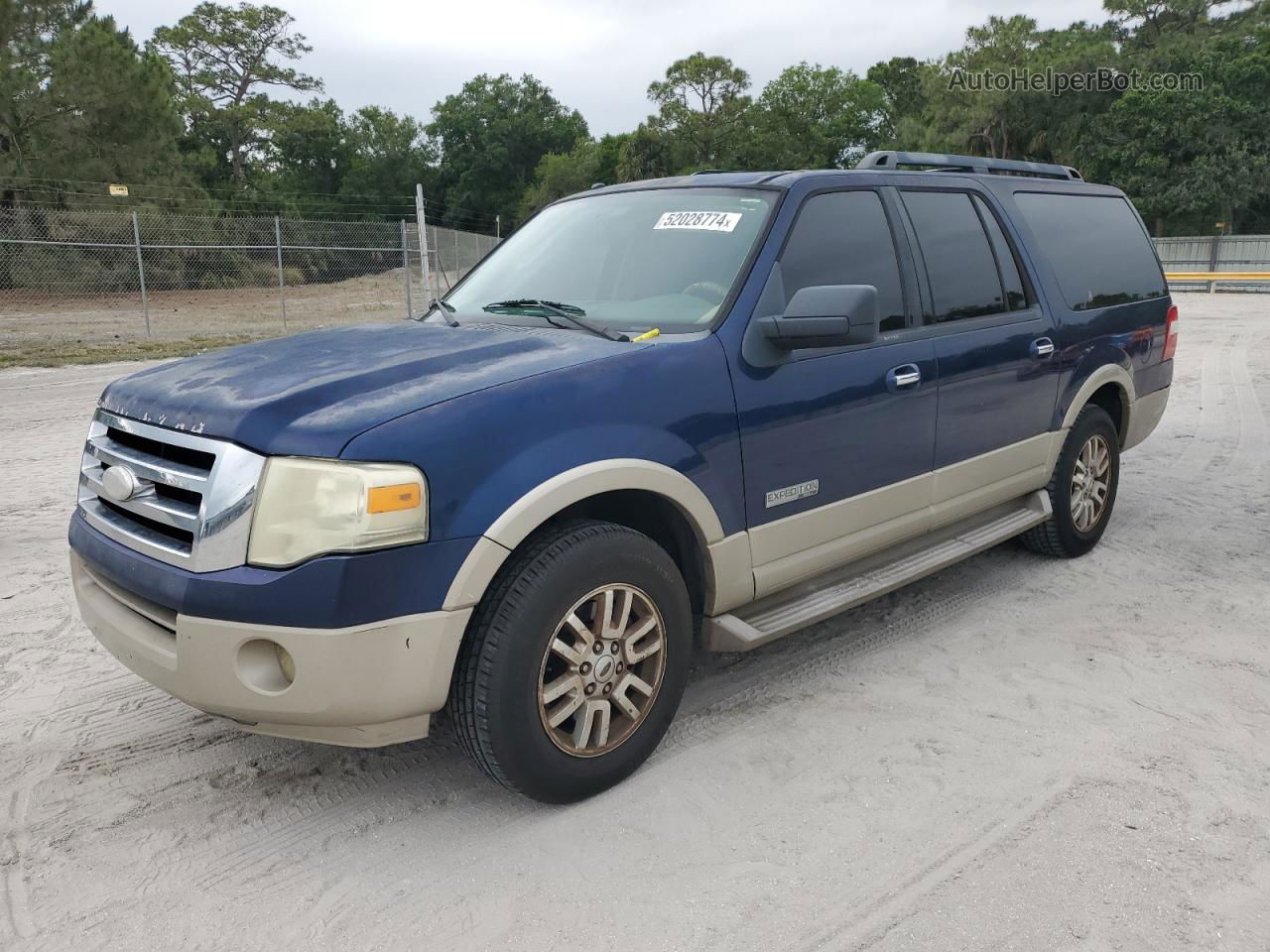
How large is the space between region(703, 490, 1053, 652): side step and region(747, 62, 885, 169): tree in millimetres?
67113

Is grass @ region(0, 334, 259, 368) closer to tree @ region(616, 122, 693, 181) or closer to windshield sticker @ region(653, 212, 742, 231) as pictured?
windshield sticker @ region(653, 212, 742, 231)

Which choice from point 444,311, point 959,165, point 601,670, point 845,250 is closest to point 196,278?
point 444,311

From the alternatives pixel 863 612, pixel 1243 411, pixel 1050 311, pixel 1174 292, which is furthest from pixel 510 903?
pixel 1174 292

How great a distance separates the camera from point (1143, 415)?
584 cm

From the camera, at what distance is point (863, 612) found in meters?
4.68

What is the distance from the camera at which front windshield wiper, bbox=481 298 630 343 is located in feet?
11.3

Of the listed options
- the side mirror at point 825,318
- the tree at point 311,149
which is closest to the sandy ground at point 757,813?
the side mirror at point 825,318

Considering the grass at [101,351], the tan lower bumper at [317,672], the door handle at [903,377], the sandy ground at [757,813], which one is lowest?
the sandy ground at [757,813]

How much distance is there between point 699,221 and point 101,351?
1467cm

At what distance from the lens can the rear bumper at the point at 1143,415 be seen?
225 inches

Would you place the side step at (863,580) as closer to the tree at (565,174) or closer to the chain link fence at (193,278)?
the chain link fence at (193,278)

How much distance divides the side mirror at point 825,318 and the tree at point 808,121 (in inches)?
2693

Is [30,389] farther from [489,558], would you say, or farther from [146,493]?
[489,558]

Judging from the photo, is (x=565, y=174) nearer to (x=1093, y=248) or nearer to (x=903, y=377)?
(x=1093, y=248)
